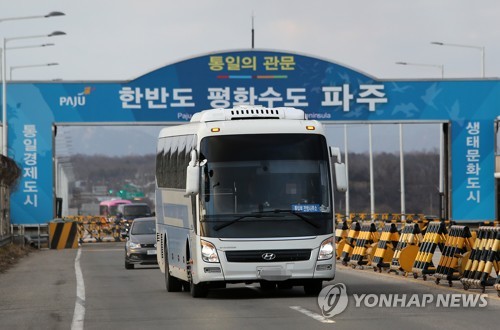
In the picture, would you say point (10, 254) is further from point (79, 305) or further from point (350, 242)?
point (79, 305)

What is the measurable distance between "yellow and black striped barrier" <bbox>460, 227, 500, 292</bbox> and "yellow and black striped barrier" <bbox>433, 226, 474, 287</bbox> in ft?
2.40

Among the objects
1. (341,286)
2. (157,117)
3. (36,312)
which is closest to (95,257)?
(157,117)

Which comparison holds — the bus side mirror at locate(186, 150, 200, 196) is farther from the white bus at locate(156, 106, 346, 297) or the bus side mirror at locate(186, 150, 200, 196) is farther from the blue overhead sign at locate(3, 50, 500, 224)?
the blue overhead sign at locate(3, 50, 500, 224)

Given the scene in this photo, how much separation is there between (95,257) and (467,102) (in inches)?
716

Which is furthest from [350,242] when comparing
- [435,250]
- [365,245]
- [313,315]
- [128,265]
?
A: [313,315]

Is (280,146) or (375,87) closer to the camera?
(280,146)

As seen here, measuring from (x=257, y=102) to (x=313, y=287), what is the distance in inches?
1238

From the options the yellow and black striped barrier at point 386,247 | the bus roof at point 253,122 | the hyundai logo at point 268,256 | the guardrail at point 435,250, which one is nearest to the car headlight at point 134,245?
the guardrail at point 435,250

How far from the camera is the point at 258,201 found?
20969 mm

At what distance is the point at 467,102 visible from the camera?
55.5 meters

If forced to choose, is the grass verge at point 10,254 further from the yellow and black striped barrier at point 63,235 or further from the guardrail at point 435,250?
the guardrail at point 435,250

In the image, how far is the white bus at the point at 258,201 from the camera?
20.8m

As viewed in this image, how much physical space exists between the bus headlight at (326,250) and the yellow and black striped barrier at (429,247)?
324 cm

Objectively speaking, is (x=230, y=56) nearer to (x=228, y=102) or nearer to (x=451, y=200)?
(x=228, y=102)
